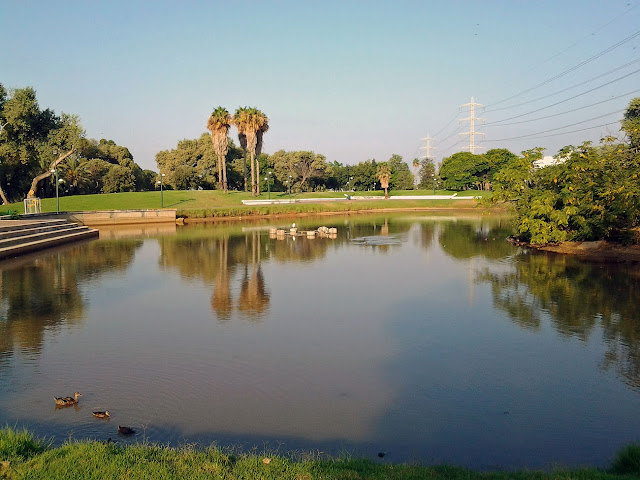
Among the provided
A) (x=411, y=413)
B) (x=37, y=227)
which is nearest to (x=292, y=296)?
(x=411, y=413)

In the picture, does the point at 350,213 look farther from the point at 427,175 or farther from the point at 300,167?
the point at 427,175

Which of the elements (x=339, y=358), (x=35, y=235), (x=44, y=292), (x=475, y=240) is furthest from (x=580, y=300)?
(x=35, y=235)

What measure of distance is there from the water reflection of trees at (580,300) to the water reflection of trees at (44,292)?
13558mm

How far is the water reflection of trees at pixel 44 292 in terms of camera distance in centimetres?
1415

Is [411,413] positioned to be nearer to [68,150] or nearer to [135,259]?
[135,259]

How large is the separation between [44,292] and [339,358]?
1304cm

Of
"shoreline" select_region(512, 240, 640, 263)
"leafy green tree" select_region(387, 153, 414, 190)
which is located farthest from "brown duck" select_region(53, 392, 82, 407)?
"leafy green tree" select_region(387, 153, 414, 190)

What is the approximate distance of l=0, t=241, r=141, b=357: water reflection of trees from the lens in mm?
14148

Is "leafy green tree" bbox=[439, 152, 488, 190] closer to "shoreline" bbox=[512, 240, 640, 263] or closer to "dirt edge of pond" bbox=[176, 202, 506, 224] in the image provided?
"dirt edge of pond" bbox=[176, 202, 506, 224]

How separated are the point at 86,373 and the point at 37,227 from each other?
2946 cm

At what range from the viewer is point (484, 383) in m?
10.5

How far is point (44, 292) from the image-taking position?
64.3 ft

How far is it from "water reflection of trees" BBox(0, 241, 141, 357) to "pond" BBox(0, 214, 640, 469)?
0.33 feet

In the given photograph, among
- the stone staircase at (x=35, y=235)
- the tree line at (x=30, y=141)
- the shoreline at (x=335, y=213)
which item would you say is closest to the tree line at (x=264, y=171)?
the shoreline at (x=335, y=213)
